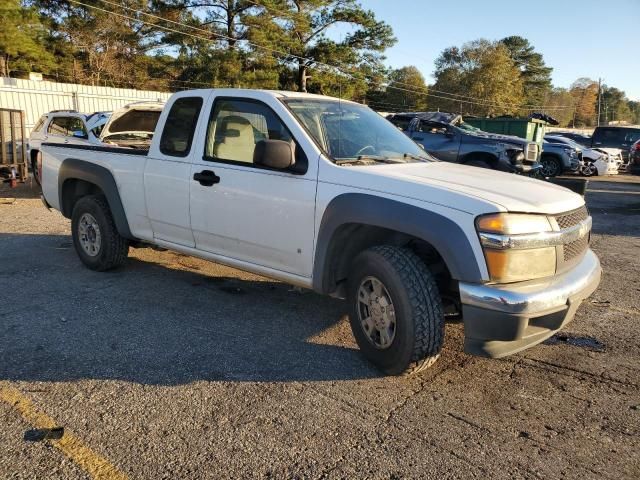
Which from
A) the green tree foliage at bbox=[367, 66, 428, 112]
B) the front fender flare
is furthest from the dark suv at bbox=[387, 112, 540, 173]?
the green tree foliage at bbox=[367, 66, 428, 112]

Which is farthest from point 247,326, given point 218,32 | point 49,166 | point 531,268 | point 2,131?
point 218,32

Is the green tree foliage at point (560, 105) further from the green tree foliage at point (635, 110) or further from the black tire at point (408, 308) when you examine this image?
the black tire at point (408, 308)

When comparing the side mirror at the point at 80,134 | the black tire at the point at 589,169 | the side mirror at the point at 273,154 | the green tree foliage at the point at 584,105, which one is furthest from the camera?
the green tree foliage at the point at 584,105

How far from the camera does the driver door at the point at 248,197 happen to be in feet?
12.9

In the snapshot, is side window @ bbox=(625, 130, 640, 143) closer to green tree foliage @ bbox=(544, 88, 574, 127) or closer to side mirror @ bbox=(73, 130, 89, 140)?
side mirror @ bbox=(73, 130, 89, 140)

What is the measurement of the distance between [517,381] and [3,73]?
38.5 metres

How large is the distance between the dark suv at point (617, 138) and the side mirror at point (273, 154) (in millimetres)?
23935

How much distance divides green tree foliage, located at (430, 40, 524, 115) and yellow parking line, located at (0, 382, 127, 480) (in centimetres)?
7078

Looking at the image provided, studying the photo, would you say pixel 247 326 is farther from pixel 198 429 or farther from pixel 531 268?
pixel 531 268

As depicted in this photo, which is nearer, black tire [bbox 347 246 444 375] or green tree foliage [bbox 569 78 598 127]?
black tire [bbox 347 246 444 375]

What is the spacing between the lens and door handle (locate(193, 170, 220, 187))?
4.43 m

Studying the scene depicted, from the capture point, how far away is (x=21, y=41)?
33.4 m

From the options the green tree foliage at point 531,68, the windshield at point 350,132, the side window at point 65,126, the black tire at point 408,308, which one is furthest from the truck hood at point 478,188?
the green tree foliage at point 531,68

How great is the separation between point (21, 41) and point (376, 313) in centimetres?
3721
